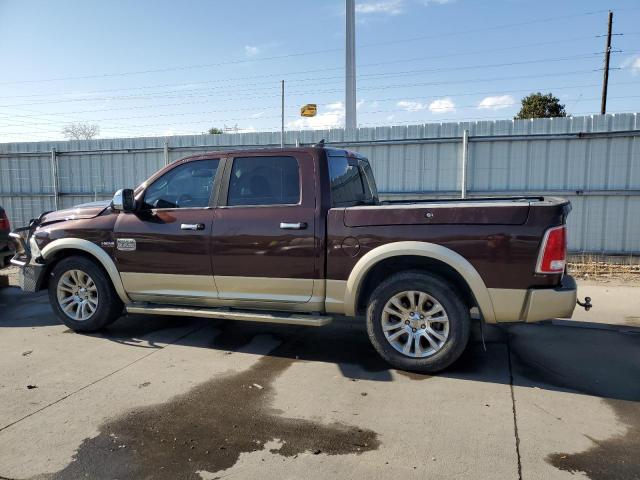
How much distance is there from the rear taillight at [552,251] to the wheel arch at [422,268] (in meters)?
0.49

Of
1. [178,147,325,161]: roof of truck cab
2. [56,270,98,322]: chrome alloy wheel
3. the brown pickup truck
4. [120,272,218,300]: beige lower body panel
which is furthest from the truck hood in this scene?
[178,147,325,161]: roof of truck cab

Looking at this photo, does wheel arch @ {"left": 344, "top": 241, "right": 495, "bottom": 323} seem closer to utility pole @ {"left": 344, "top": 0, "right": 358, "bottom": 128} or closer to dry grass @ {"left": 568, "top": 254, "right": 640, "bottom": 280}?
dry grass @ {"left": 568, "top": 254, "right": 640, "bottom": 280}

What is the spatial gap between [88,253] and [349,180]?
3046 mm

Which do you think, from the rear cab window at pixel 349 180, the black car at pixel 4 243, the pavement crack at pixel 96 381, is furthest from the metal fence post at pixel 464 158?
the black car at pixel 4 243

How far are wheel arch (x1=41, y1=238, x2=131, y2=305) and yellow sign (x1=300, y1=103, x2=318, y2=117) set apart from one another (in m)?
9.28

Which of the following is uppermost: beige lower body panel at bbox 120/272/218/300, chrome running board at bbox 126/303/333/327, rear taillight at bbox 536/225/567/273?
rear taillight at bbox 536/225/567/273

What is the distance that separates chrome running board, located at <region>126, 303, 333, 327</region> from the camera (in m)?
4.57

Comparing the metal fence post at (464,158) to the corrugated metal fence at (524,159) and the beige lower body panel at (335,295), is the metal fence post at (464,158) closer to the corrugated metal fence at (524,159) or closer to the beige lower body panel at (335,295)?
the corrugated metal fence at (524,159)

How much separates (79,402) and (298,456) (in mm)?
1929

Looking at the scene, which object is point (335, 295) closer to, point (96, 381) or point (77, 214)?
point (96, 381)

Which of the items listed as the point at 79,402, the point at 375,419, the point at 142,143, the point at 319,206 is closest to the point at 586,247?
the point at 319,206

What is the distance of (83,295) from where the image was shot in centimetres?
562

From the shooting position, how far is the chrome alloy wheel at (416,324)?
4.31 metres

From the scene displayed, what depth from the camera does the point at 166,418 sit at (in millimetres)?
3609
